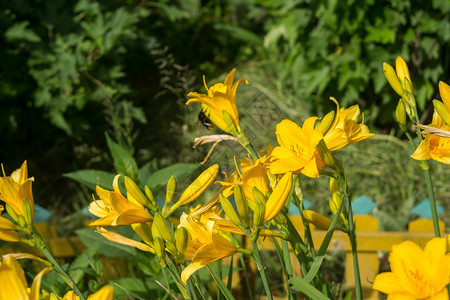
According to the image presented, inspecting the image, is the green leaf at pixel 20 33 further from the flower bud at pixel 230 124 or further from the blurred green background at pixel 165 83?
the flower bud at pixel 230 124

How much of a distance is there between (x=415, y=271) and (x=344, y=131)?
26cm

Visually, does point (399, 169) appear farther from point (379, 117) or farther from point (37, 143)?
point (37, 143)

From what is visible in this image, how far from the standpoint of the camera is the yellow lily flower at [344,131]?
2.61 feet

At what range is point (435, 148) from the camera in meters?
0.86

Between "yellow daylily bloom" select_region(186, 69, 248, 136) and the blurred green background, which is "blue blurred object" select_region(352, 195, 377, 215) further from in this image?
"yellow daylily bloom" select_region(186, 69, 248, 136)

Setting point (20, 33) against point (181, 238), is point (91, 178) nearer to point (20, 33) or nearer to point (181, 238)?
point (181, 238)

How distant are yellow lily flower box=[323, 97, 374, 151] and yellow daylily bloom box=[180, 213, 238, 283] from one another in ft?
0.70

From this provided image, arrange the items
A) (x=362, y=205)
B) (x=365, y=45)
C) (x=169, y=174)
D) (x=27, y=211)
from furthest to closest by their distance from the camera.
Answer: (x=365, y=45), (x=362, y=205), (x=169, y=174), (x=27, y=211)

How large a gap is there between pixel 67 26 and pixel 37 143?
0.91 m

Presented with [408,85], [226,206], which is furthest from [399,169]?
[226,206]

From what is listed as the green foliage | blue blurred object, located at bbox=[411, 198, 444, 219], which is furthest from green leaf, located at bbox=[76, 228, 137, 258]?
the green foliage

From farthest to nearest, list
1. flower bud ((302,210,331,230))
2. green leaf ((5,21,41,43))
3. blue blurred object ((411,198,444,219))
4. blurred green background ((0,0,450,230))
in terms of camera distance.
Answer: blurred green background ((0,0,450,230)) < green leaf ((5,21,41,43)) < blue blurred object ((411,198,444,219)) < flower bud ((302,210,331,230))

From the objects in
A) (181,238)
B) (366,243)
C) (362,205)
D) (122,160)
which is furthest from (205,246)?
(362,205)

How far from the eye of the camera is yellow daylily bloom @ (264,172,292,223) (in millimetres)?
729
